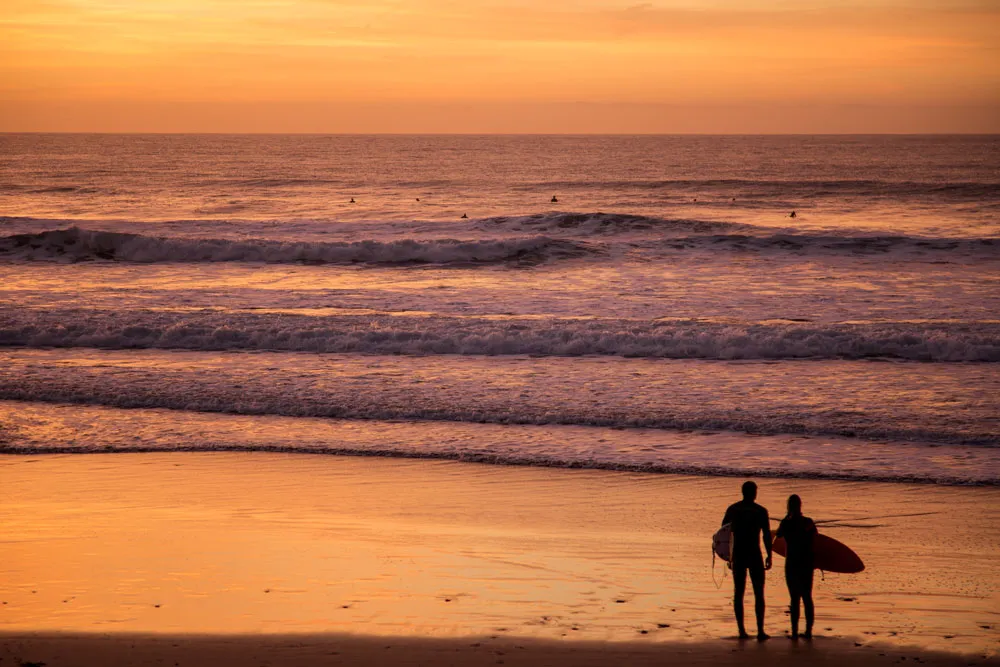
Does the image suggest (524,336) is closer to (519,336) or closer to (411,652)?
(519,336)

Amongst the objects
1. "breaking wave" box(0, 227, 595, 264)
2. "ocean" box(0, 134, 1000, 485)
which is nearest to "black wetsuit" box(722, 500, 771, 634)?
"ocean" box(0, 134, 1000, 485)

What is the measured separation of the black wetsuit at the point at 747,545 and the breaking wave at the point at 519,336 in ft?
40.8

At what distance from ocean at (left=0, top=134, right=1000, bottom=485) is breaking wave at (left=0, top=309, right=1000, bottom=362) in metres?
0.07

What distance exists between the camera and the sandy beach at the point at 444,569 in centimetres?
687

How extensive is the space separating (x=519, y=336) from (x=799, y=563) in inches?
541

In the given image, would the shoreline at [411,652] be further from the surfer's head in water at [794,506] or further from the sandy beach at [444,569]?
the surfer's head in water at [794,506]

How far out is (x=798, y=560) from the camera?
7051mm

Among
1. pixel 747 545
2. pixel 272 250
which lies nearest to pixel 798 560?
pixel 747 545

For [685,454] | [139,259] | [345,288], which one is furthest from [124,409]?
[139,259]

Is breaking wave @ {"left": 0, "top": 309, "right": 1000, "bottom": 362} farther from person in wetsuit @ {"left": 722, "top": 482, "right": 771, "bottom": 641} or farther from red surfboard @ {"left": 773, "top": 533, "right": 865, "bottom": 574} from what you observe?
person in wetsuit @ {"left": 722, "top": 482, "right": 771, "bottom": 641}

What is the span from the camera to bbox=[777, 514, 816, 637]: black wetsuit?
703 centimetres

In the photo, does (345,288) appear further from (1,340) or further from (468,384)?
(468,384)

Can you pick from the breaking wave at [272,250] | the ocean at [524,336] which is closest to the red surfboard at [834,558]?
the ocean at [524,336]

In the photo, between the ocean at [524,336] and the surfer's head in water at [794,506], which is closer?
the surfer's head in water at [794,506]
